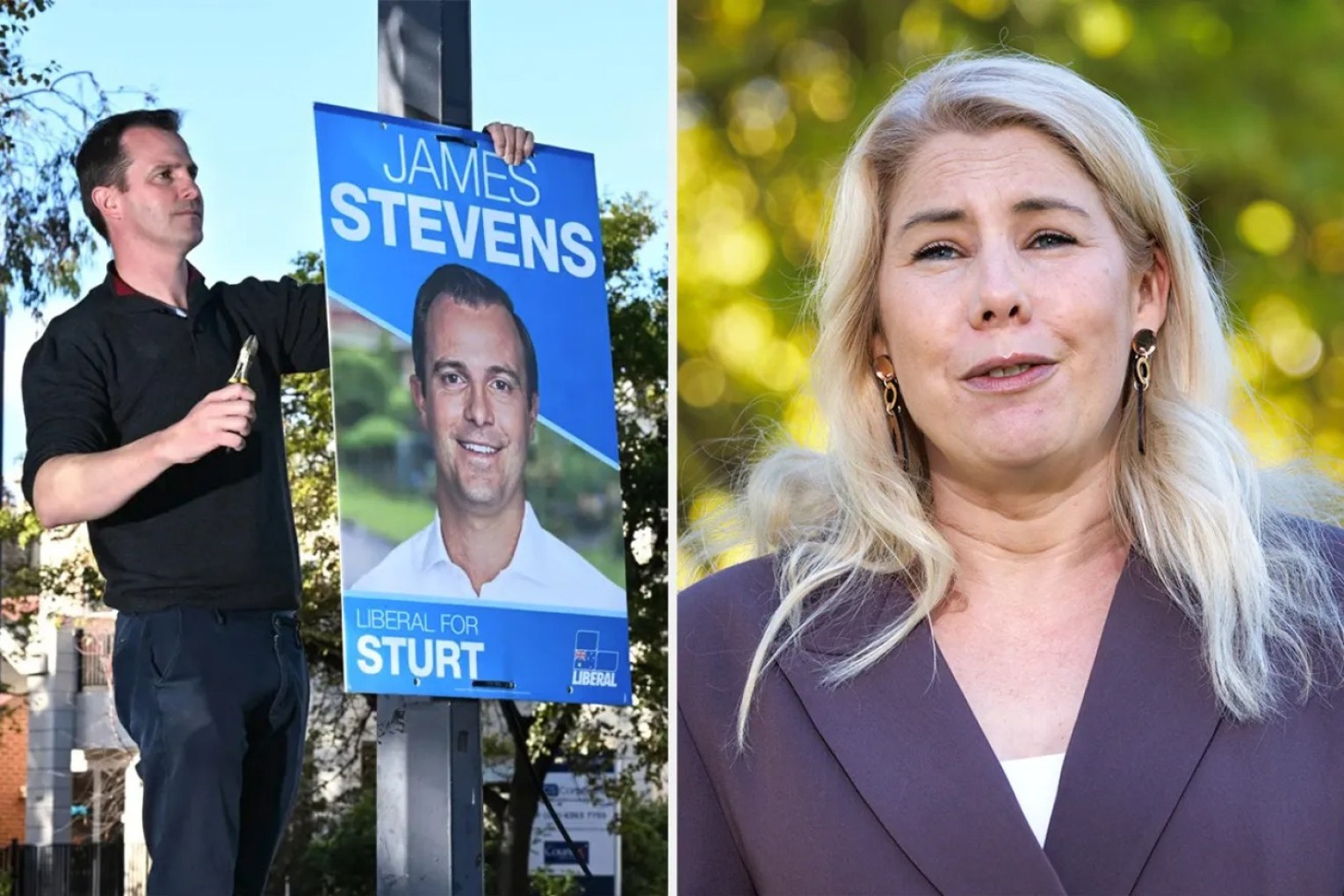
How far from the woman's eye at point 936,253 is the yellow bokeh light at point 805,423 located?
27cm

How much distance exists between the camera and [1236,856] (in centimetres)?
174

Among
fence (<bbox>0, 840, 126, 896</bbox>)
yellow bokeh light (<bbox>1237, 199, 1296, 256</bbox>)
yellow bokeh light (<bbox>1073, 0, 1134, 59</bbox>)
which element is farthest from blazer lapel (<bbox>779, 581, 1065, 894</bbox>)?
fence (<bbox>0, 840, 126, 896</bbox>)

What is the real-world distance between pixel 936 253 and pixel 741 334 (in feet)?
1.80

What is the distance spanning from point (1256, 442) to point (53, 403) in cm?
196

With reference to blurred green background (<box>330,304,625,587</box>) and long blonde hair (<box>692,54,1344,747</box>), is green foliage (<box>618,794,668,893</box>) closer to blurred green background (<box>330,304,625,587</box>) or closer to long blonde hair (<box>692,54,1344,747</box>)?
blurred green background (<box>330,304,625,587</box>)

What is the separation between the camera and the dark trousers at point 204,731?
9.34 ft

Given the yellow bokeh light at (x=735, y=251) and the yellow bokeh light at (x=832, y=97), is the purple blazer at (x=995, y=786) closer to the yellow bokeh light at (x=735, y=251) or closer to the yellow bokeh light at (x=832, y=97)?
the yellow bokeh light at (x=735, y=251)

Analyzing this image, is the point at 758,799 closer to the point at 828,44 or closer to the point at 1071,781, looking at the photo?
the point at 1071,781

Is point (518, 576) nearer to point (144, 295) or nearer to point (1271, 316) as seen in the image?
point (144, 295)

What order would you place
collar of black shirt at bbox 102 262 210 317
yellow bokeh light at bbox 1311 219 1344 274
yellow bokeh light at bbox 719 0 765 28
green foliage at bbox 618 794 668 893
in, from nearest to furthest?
1. yellow bokeh light at bbox 1311 219 1344 274
2. yellow bokeh light at bbox 719 0 765 28
3. collar of black shirt at bbox 102 262 210 317
4. green foliage at bbox 618 794 668 893

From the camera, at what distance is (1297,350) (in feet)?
7.91

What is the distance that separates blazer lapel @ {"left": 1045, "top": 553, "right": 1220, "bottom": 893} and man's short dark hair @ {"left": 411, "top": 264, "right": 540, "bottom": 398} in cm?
160

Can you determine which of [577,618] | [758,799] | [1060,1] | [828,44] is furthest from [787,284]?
[577,618]

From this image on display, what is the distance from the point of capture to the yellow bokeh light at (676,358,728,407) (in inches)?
98.3
